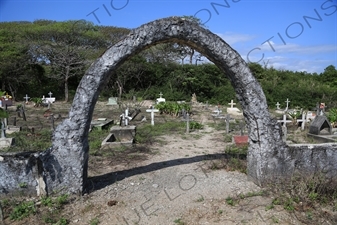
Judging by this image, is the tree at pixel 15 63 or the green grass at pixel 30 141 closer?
the green grass at pixel 30 141

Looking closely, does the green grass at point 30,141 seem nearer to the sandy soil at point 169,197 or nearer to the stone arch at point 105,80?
the sandy soil at point 169,197

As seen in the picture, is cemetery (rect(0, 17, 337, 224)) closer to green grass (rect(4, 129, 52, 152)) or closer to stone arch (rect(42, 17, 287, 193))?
stone arch (rect(42, 17, 287, 193))

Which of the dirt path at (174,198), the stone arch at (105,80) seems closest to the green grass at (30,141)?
the dirt path at (174,198)

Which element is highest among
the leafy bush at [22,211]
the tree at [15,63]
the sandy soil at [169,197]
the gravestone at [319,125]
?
the tree at [15,63]

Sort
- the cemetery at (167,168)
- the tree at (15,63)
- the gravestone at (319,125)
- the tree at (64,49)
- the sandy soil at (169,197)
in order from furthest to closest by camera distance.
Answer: the tree at (64,49)
the tree at (15,63)
the gravestone at (319,125)
the cemetery at (167,168)
the sandy soil at (169,197)

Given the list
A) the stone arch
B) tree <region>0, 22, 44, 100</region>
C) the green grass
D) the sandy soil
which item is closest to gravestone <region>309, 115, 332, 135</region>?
→ the sandy soil

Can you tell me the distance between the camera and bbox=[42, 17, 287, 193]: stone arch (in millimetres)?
5238

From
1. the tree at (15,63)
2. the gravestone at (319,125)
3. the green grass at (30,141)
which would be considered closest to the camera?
the green grass at (30,141)

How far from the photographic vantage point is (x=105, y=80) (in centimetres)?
538

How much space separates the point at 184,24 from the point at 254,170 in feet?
9.90

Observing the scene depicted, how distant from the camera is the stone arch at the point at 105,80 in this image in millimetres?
5238

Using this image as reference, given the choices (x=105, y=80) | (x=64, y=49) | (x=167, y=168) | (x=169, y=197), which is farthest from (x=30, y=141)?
(x=64, y=49)

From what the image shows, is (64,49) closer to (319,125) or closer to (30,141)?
(30,141)

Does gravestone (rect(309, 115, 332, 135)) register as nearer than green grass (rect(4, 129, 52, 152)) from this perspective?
No
